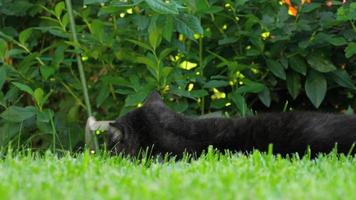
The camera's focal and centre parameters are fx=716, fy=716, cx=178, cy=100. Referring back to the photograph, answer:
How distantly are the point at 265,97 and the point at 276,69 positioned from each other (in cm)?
20

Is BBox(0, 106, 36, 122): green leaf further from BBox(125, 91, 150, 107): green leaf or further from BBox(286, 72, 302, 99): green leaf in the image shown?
BBox(286, 72, 302, 99): green leaf

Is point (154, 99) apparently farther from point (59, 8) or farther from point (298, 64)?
point (298, 64)

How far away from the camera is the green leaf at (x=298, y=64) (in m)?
4.46

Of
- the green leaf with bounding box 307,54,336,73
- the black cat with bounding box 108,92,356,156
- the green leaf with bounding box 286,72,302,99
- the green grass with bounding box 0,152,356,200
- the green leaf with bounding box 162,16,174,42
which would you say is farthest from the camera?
the green leaf with bounding box 286,72,302,99

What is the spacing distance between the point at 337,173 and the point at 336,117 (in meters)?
1.21

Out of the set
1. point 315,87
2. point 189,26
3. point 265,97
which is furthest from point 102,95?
point 315,87

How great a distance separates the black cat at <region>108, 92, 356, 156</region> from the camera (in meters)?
3.56

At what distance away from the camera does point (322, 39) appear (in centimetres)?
430

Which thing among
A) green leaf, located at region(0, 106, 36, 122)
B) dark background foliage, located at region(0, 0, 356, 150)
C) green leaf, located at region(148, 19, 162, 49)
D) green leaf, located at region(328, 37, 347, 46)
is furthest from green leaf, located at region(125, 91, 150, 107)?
green leaf, located at region(328, 37, 347, 46)

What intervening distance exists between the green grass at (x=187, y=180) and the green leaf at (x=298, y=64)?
151 cm

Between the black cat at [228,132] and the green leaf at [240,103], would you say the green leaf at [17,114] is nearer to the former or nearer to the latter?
the black cat at [228,132]

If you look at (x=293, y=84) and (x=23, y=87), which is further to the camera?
(x=293, y=84)

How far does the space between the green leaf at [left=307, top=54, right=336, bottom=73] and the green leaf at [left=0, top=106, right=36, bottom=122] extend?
1740 millimetres

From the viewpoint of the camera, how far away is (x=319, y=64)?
444 centimetres
